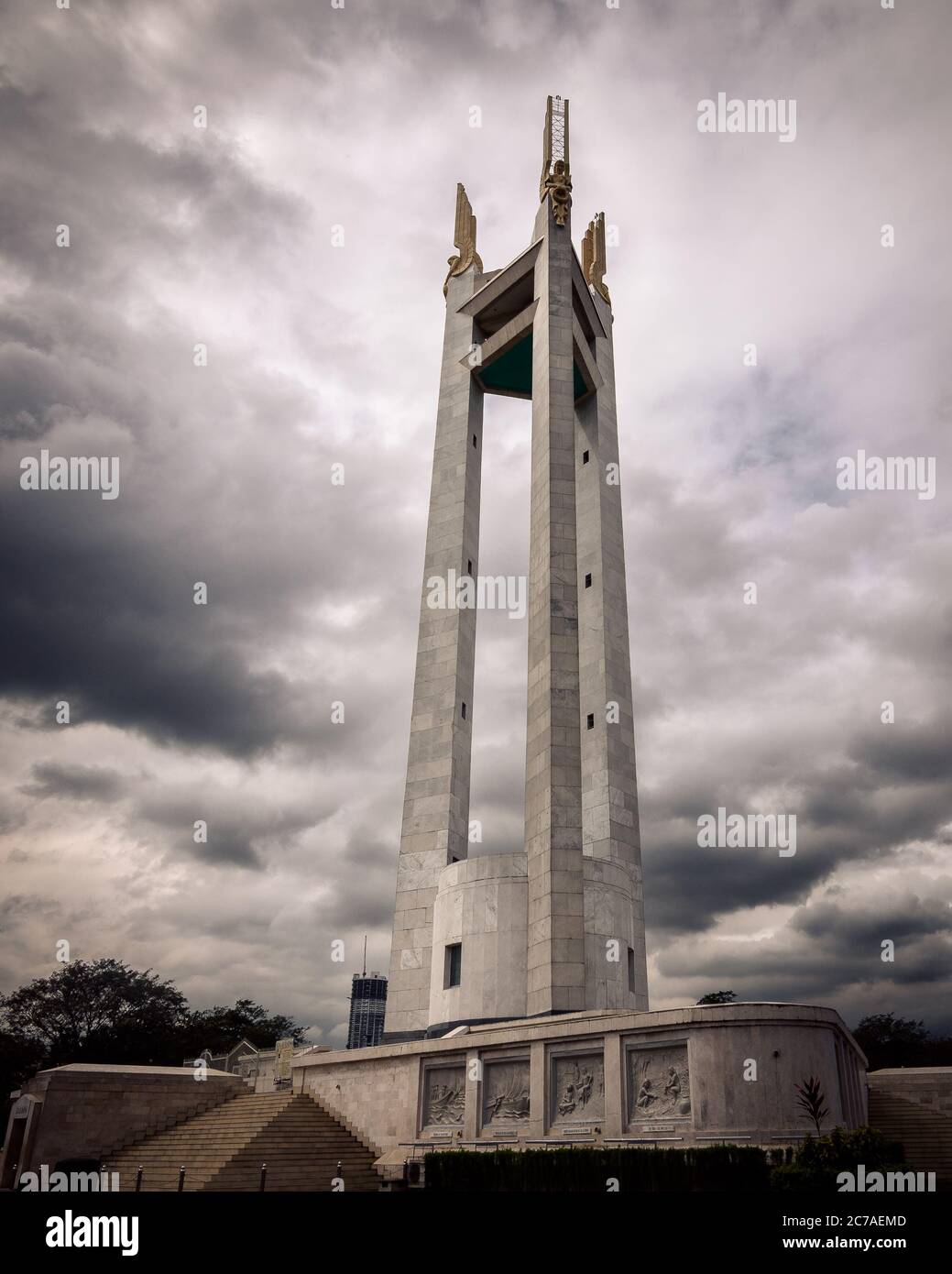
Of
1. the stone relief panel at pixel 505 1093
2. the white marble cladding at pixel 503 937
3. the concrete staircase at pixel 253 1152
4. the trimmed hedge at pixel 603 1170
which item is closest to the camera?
the trimmed hedge at pixel 603 1170

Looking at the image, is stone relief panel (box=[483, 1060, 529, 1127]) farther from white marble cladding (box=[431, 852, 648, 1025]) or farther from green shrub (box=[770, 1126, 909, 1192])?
green shrub (box=[770, 1126, 909, 1192])

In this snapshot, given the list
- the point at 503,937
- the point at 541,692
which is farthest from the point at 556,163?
the point at 503,937

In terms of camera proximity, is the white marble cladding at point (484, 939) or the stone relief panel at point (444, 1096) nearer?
the stone relief panel at point (444, 1096)

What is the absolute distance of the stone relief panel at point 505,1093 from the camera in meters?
23.0

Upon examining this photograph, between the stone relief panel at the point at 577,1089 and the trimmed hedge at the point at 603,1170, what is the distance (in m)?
1.66

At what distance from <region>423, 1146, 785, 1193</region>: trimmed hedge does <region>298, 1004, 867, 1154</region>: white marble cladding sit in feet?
3.97

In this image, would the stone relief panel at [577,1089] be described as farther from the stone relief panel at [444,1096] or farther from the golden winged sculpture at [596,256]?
the golden winged sculpture at [596,256]

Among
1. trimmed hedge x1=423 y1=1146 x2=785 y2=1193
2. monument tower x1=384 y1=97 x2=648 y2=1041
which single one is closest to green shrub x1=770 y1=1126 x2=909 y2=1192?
trimmed hedge x1=423 y1=1146 x2=785 y2=1193

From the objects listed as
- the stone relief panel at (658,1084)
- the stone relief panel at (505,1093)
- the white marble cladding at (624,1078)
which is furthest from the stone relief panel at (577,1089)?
the stone relief panel at (505,1093)

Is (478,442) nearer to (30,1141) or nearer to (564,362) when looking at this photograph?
(564,362)

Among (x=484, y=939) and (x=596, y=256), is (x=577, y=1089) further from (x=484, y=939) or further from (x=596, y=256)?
(x=596, y=256)

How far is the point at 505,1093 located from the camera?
23500mm

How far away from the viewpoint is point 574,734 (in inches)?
1246
